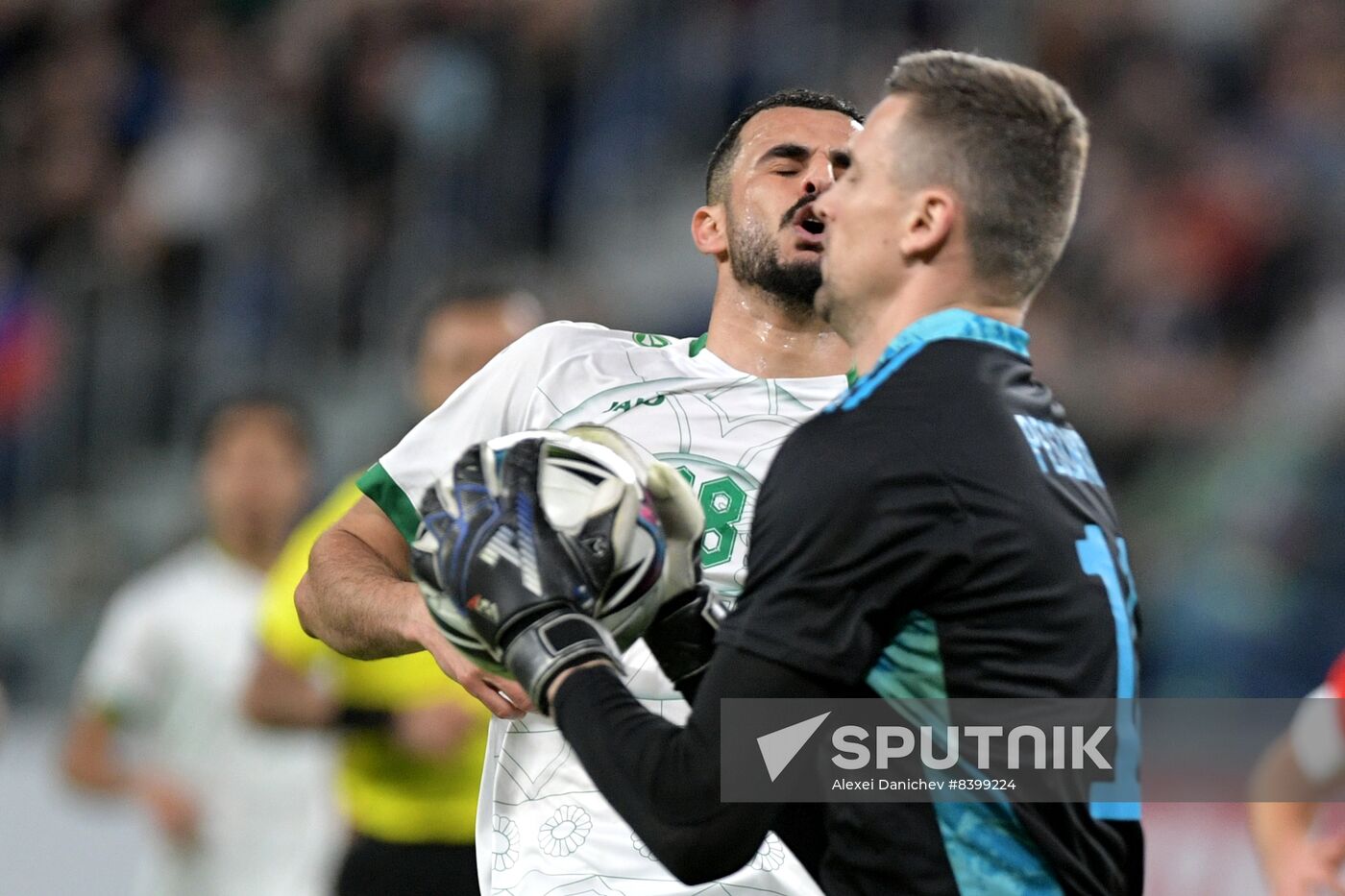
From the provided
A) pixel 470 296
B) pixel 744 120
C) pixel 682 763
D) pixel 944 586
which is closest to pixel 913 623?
pixel 944 586

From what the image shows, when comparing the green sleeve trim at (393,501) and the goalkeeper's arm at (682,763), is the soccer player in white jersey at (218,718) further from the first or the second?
the goalkeeper's arm at (682,763)

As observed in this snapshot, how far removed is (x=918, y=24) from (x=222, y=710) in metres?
5.41

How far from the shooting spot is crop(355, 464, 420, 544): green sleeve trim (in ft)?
12.2

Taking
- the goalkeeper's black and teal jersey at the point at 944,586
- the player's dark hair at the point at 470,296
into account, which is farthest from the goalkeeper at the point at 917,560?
the player's dark hair at the point at 470,296

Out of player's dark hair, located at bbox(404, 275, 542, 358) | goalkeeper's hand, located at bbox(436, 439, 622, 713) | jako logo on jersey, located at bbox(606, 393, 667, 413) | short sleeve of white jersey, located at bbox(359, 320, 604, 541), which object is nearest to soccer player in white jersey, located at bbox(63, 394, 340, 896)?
player's dark hair, located at bbox(404, 275, 542, 358)

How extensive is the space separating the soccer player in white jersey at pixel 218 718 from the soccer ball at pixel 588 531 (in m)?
3.70

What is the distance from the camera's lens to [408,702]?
5.84m

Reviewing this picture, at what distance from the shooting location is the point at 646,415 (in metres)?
3.67

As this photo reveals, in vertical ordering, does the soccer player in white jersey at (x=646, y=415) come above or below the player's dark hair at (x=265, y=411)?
above

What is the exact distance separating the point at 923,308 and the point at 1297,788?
2142 mm

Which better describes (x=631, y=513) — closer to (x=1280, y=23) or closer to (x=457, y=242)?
(x=457, y=242)

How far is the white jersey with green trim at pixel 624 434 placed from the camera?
3350 mm

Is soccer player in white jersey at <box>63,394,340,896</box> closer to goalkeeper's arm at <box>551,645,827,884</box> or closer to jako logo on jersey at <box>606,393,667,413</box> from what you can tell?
jako logo on jersey at <box>606,393,667,413</box>

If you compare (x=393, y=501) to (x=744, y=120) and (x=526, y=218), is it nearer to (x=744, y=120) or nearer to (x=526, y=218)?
(x=744, y=120)
